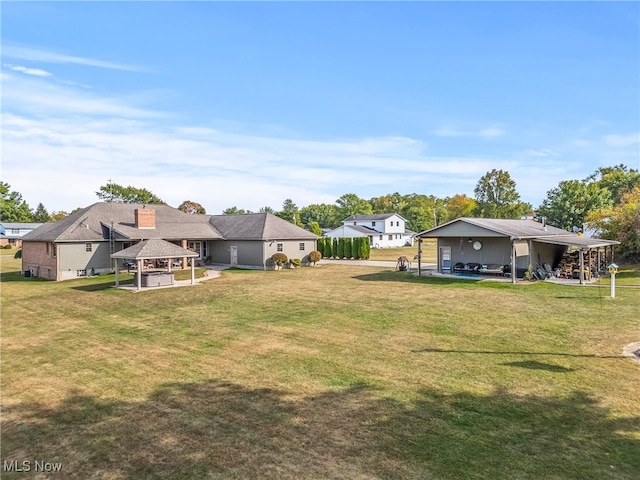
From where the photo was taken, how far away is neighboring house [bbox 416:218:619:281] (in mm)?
24109

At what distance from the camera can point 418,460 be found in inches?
220

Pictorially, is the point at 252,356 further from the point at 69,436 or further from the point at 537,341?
the point at 537,341

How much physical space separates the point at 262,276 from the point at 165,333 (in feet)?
48.6

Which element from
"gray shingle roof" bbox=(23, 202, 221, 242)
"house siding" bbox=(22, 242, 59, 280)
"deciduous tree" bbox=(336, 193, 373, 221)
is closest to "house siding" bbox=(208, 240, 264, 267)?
"gray shingle roof" bbox=(23, 202, 221, 242)

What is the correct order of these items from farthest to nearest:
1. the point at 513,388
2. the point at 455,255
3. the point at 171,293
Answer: the point at 455,255, the point at 171,293, the point at 513,388

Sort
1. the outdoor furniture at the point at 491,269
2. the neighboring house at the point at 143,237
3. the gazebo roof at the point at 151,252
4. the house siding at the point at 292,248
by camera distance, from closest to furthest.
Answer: the gazebo roof at the point at 151,252, the outdoor furniture at the point at 491,269, the neighboring house at the point at 143,237, the house siding at the point at 292,248

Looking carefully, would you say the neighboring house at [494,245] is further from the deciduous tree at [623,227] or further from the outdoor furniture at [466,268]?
the deciduous tree at [623,227]

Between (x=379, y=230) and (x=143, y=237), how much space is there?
42004 millimetres

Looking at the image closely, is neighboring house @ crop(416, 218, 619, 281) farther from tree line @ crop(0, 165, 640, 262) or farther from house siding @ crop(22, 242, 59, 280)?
house siding @ crop(22, 242, 59, 280)

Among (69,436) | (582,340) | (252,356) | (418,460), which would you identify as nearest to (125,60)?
(252,356)

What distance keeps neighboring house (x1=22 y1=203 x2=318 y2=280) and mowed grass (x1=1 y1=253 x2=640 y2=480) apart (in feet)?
43.7

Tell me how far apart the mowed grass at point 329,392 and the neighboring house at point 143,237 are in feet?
43.7

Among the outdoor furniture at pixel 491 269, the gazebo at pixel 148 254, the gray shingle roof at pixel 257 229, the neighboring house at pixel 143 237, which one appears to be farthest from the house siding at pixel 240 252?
the outdoor furniture at pixel 491 269

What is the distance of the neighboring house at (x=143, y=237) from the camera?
1117 inches
